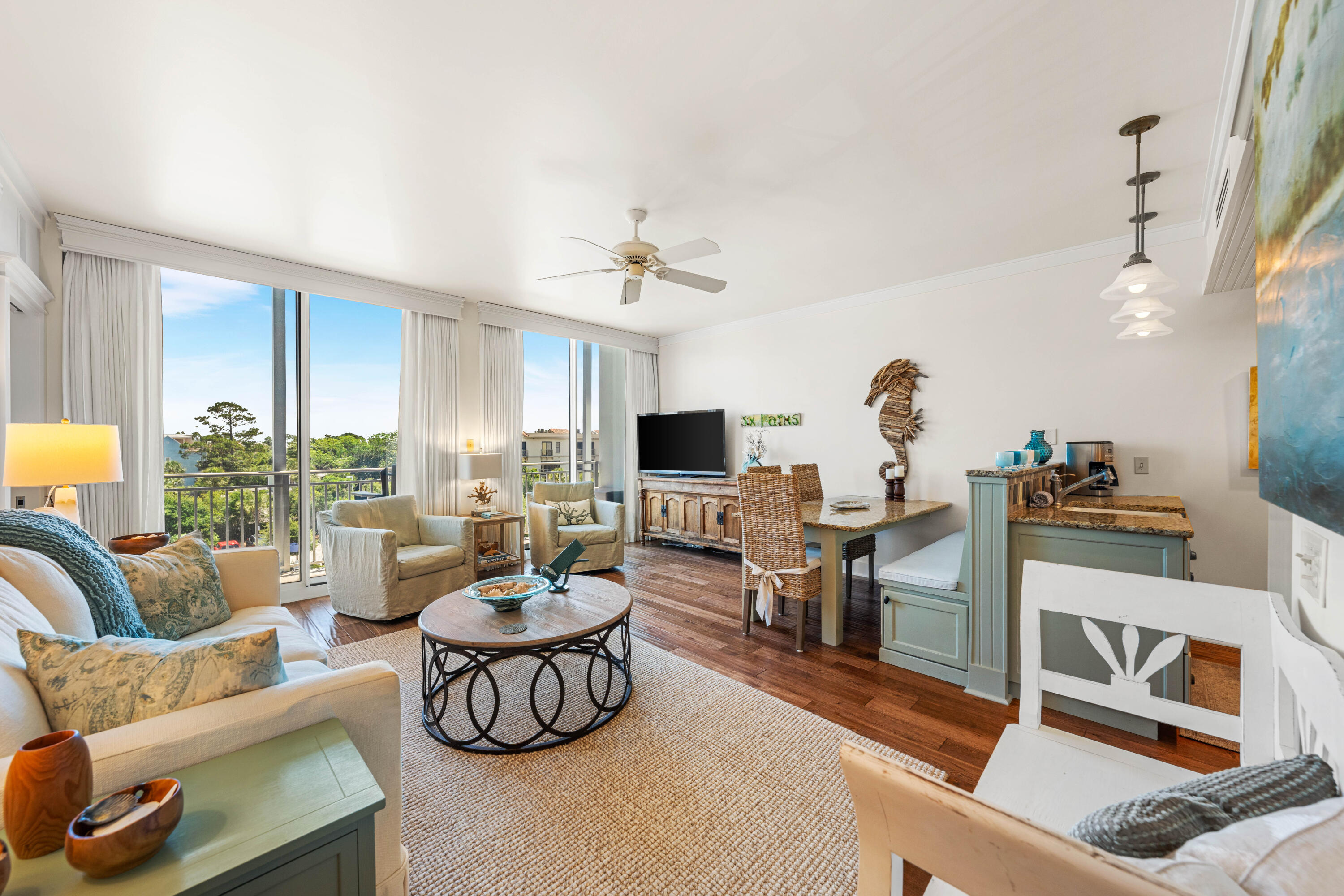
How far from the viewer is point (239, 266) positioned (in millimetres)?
3715

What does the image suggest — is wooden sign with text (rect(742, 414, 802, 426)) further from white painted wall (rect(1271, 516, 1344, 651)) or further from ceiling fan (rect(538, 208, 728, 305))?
white painted wall (rect(1271, 516, 1344, 651))

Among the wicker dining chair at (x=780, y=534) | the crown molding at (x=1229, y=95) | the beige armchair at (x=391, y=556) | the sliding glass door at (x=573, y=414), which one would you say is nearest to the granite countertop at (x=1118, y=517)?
the wicker dining chair at (x=780, y=534)

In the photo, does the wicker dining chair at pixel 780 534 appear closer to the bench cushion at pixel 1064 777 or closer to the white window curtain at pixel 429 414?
the bench cushion at pixel 1064 777

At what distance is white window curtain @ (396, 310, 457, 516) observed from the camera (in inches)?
179

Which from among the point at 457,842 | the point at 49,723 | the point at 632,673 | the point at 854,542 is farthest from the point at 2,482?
the point at 854,542

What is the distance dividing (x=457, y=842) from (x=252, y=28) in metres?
2.78

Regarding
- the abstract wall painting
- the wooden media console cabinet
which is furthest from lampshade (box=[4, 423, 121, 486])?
the wooden media console cabinet

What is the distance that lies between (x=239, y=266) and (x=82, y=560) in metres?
2.98

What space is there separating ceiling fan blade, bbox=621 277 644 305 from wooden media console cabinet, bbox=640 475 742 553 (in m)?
2.43

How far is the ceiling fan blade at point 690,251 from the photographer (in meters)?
2.79

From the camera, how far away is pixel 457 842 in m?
1.59

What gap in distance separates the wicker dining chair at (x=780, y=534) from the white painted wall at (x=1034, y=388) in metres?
1.82

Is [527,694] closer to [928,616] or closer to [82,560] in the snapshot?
[82,560]

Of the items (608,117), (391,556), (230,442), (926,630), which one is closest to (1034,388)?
(926,630)
